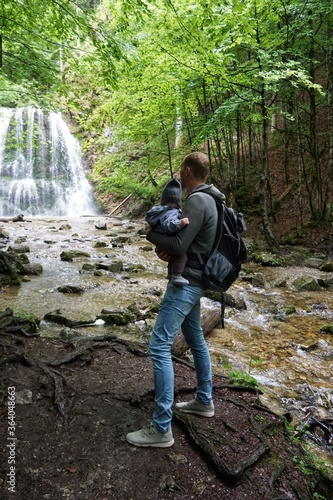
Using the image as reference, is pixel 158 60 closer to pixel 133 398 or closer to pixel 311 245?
pixel 311 245

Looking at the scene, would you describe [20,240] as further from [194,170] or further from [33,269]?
[194,170]

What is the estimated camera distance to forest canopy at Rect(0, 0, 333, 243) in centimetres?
632

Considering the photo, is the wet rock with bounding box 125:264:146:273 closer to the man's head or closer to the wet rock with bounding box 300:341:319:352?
the wet rock with bounding box 300:341:319:352

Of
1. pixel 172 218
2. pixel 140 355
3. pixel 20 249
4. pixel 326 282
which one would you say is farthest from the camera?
pixel 20 249

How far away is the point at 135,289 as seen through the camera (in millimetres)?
9195

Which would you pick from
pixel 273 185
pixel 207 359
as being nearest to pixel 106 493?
pixel 207 359

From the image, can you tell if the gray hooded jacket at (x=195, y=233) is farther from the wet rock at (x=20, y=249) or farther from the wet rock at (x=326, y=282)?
the wet rock at (x=20, y=249)

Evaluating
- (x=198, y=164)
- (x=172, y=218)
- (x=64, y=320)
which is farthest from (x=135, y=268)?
(x=172, y=218)

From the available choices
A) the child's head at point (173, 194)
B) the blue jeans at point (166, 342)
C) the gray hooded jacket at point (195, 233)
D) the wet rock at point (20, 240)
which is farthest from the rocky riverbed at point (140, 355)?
the wet rock at point (20, 240)

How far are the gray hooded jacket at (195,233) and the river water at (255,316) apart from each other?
8.69ft

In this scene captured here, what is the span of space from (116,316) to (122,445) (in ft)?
13.1

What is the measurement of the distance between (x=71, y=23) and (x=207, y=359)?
593 cm

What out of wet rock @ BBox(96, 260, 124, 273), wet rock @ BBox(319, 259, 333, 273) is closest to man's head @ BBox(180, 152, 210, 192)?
wet rock @ BBox(96, 260, 124, 273)

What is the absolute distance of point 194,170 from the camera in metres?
2.88
